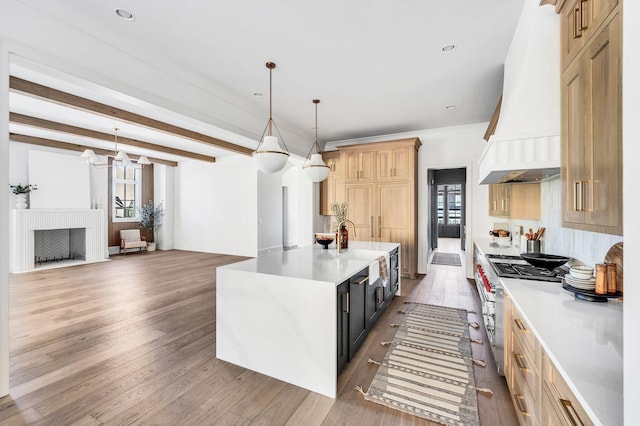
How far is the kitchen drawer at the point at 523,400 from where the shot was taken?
54.5 inches

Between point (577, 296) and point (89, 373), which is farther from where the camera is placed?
point (89, 373)

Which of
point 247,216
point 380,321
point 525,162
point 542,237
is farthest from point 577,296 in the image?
point 247,216

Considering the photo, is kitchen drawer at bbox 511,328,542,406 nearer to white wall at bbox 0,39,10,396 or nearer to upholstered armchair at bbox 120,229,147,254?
white wall at bbox 0,39,10,396

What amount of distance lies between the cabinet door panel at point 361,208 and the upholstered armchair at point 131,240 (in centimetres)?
649

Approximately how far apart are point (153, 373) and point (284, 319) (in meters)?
1.20

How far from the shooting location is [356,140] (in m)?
6.45

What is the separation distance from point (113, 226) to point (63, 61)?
24.4 ft

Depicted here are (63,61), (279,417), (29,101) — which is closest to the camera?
(279,417)

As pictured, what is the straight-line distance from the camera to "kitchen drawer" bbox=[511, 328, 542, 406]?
4.25 feet

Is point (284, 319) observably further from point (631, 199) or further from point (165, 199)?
point (165, 199)

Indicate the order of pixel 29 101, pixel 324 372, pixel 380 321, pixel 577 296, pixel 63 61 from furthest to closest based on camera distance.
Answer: pixel 29 101 < pixel 380 321 < pixel 63 61 < pixel 324 372 < pixel 577 296

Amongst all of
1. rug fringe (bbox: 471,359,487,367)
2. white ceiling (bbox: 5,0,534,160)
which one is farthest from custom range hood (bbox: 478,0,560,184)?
rug fringe (bbox: 471,359,487,367)

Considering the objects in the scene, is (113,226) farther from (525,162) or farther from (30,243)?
(525,162)

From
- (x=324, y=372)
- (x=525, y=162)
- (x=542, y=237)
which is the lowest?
(x=324, y=372)
